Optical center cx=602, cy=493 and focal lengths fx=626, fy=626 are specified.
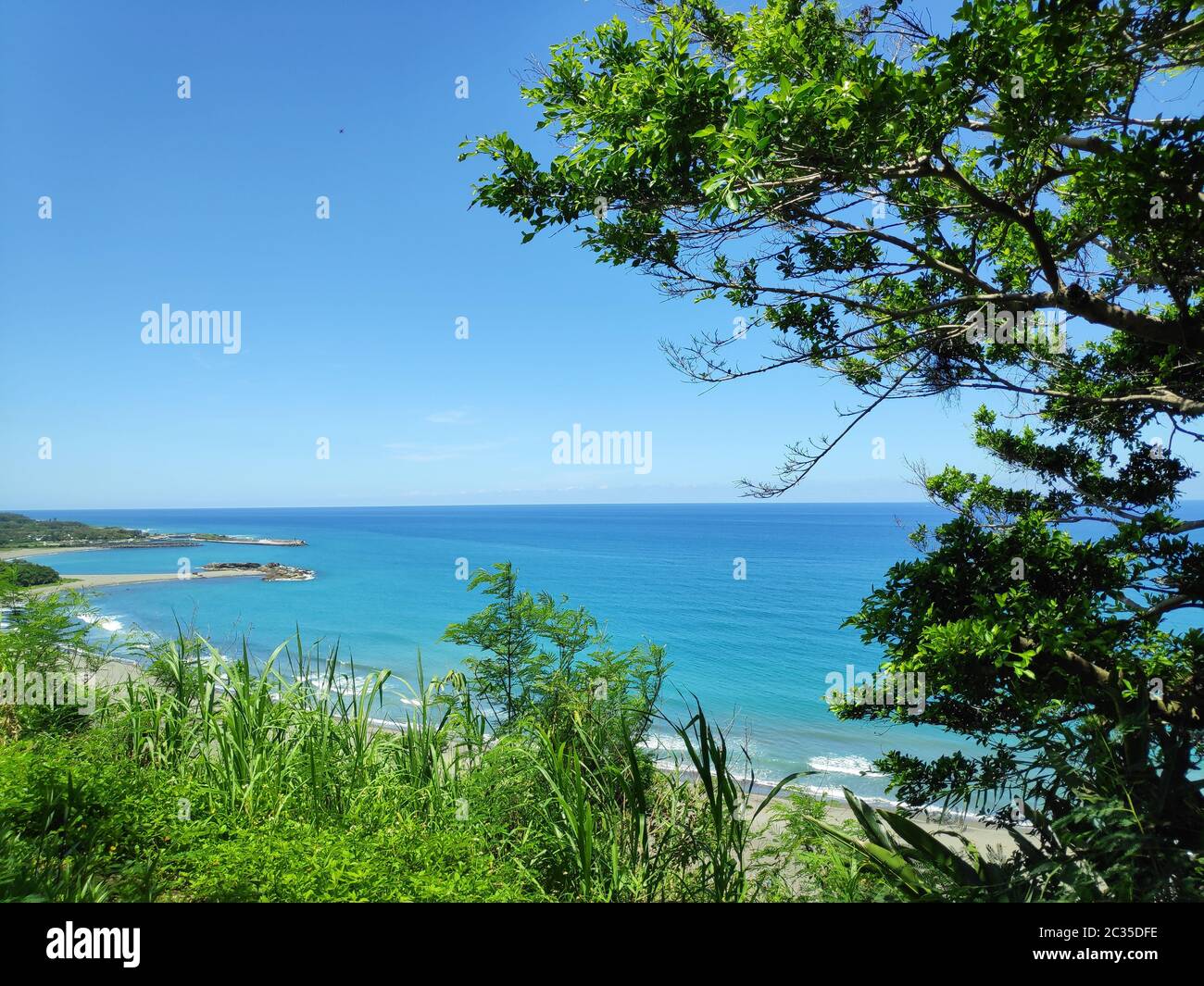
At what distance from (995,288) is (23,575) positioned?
6965 mm

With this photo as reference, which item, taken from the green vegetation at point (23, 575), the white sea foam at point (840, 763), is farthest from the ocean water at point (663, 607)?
the green vegetation at point (23, 575)

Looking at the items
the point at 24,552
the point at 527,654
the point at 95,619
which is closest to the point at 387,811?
the point at 527,654

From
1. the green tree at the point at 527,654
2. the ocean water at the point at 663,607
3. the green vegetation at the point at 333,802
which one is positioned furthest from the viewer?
the ocean water at the point at 663,607

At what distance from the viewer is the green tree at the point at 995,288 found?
250 cm

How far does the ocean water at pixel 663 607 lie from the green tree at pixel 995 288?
51.9 inches

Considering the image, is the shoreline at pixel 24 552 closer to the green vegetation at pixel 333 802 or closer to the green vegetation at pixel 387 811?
the green vegetation at pixel 333 802

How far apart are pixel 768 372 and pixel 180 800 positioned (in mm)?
3808

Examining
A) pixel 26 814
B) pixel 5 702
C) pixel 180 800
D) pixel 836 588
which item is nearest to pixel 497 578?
pixel 180 800

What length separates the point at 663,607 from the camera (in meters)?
32.3

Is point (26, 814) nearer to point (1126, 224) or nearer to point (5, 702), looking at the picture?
point (5, 702)

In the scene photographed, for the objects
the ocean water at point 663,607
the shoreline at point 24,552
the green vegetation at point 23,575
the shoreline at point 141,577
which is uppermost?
the green vegetation at point 23,575

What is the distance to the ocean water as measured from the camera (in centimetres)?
1455
